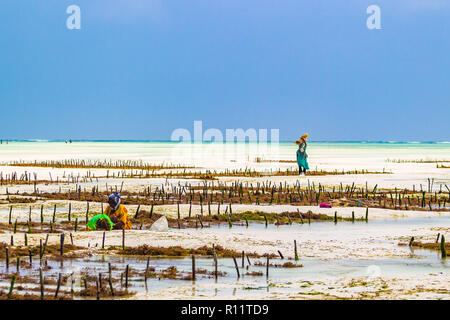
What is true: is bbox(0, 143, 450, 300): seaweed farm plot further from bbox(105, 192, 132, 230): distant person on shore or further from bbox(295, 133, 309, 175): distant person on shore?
bbox(295, 133, 309, 175): distant person on shore

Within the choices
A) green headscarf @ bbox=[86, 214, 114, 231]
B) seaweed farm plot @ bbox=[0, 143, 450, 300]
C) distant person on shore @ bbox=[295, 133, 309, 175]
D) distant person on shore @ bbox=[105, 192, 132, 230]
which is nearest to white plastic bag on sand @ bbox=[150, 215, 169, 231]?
seaweed farm plot @ bbox=[0, 143, 450, 300]

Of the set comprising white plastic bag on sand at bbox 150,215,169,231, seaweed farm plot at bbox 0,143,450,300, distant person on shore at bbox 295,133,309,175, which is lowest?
seaweed farm plot at bbox 0,143,450,300

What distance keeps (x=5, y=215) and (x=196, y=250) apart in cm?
691

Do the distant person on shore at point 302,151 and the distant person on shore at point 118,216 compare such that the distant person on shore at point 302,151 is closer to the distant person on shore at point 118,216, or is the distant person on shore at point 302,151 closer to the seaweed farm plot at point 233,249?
the seaweed farm plot at point 233,249

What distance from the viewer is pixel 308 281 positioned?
33.7 ft

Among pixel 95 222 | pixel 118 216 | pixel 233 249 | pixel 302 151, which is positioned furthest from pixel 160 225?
pixel 302 151

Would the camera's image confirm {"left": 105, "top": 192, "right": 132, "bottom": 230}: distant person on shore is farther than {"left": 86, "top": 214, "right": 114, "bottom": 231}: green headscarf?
Yes

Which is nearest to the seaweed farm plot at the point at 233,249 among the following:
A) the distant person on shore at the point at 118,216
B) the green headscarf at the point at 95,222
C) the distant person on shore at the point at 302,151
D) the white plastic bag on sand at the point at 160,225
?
the white plastic bag on sand at the point at 160,225

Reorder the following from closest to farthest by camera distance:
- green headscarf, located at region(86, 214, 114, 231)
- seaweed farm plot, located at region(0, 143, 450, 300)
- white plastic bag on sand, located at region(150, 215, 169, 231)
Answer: seaweed farm plot, located at region(0, 143, 450, 300), green headscarf, located at region(86, 214, 114, 231), white plastic bag on sand, located at region(150, 215, 169, 231)

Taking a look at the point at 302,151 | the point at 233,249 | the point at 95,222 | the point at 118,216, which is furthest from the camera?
the point at 302,151

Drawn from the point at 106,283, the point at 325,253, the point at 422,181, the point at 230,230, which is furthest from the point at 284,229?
the point at 422,181

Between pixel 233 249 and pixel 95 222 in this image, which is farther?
pixel 95 222

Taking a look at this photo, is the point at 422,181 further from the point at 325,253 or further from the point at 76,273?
the point at 76,273

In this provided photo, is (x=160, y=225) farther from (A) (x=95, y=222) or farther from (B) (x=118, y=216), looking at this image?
(A) (x=95, y=222)
